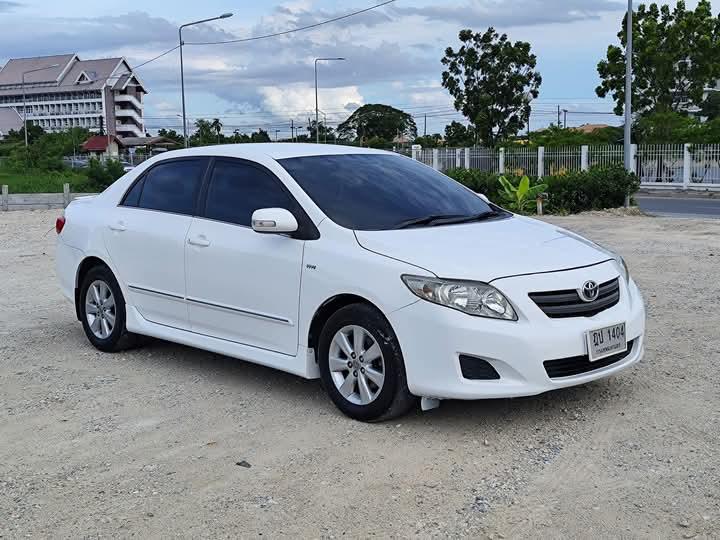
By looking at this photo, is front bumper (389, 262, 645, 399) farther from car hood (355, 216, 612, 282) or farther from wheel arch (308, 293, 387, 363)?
wheel arch (308, 293, 387, 363)

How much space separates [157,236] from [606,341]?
3321mm

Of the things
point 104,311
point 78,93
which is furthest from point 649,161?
point 78,93

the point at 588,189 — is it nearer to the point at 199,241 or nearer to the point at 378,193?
the point at 378,193

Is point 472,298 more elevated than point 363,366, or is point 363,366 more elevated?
point 472,298

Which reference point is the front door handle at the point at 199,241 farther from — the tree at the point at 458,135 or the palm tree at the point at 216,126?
the palm tree at the point at 216,126

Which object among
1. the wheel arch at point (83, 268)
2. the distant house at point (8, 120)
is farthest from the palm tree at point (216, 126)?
the wheel arch at point (83, 268)

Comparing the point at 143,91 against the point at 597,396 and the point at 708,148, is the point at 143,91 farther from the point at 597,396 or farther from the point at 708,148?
the point at 597,396

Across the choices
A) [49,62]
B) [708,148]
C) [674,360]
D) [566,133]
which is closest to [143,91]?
[49,62]

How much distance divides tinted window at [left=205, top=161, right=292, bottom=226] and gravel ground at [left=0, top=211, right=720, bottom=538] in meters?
1.21

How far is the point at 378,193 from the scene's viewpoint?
5895 mm

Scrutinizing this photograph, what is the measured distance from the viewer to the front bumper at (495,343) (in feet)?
15.6

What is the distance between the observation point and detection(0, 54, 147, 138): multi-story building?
126 m

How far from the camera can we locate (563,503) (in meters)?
4.05

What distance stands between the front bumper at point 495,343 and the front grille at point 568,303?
0.03 meters
